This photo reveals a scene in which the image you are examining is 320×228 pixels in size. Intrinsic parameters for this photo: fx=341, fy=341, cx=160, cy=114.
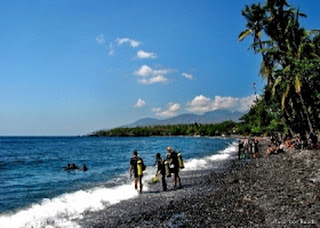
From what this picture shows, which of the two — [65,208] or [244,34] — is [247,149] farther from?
[65,208]

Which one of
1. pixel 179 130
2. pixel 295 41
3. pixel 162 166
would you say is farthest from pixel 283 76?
pixel 179 130

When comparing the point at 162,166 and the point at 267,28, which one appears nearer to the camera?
the point at 162,166

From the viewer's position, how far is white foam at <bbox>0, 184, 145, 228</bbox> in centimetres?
1470

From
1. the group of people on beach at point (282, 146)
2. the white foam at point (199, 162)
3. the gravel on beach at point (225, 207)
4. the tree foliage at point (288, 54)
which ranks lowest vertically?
the white foam at point (199, 162)

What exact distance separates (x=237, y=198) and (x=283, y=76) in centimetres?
2295

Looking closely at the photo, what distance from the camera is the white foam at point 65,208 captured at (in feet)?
48.2

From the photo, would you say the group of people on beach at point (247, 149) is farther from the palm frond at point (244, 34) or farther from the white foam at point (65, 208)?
the white foam at point (65, 208)

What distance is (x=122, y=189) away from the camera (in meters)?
21.9

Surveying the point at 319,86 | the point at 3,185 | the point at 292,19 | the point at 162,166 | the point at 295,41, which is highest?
the point at 292,19

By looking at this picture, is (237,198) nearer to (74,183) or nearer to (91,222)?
(91,222)

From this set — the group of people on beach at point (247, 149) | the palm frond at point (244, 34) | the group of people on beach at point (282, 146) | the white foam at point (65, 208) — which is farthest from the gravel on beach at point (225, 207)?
the palm frond at point (244, 34)

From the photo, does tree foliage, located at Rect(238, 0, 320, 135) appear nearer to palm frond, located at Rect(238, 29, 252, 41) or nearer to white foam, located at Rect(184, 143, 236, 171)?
palm frond, located at Rect(238, 29, 252, 41)

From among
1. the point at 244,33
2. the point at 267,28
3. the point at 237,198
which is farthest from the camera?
the point at 244,33

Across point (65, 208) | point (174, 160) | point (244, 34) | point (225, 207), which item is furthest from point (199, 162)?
point (225, 207)
